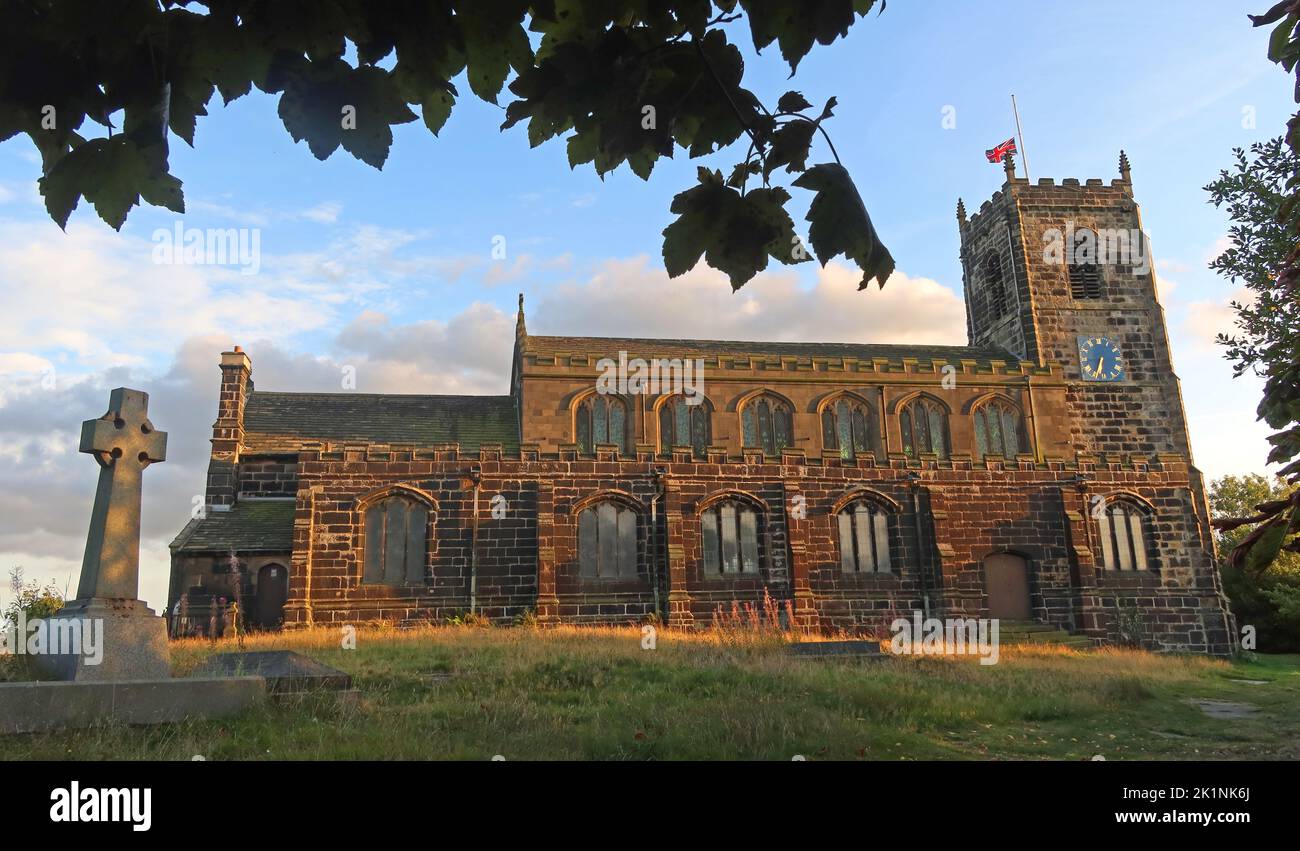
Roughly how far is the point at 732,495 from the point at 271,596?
1225 centimetres

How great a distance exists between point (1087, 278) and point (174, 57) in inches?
1369

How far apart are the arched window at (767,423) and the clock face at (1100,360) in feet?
36.7

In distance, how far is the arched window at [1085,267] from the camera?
32.1m

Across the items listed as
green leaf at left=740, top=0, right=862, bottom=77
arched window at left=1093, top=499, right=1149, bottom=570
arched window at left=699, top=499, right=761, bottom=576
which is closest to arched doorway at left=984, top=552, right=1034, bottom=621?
arched window at left=1093, top=499, right=1149, bottom=570

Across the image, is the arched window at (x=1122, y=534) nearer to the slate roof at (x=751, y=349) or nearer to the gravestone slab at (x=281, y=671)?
the slate roof at (x=751, y=349)

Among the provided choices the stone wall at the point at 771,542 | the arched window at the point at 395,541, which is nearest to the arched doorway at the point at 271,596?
the stone wall at the point at 771,542

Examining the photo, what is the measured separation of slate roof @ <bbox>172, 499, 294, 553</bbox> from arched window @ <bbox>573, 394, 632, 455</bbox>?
345 inches

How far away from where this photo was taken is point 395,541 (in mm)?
22422

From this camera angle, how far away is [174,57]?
2.48m

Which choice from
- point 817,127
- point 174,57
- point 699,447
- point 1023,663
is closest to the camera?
point 174,57

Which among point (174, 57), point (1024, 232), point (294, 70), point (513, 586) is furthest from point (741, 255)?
point (1024, 232)

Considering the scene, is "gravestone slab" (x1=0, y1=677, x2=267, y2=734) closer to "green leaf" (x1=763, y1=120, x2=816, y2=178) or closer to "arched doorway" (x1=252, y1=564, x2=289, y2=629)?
"green leaf" (x1=763, y1=120, x2=816, y2=178)

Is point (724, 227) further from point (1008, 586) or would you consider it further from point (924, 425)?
point (924, 425)

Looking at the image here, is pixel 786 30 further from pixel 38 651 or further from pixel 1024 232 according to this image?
pixel 1024 232
